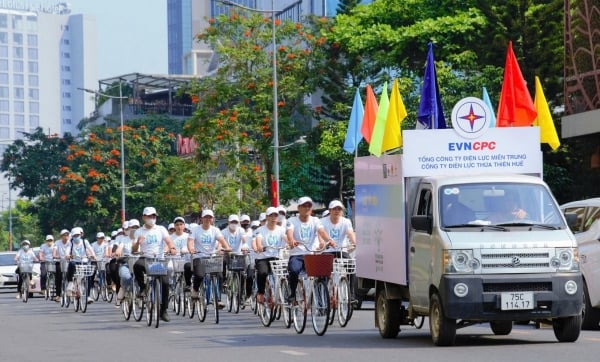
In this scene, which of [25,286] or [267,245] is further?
[25,286]

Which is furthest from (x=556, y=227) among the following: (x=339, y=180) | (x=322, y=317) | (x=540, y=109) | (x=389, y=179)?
(x=339, y=180)

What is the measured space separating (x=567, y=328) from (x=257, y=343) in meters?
4.22

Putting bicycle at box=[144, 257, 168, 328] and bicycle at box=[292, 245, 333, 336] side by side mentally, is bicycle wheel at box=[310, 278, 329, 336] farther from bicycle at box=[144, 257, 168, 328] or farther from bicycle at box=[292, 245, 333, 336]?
bicycle at box=[144, 257, 168, 328]

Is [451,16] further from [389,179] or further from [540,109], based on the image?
[389,179]

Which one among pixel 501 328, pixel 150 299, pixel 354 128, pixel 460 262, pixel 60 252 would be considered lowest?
pixel 501 328

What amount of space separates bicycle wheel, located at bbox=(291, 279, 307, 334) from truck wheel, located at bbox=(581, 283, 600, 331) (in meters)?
3.83

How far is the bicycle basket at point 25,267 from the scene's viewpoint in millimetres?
44875

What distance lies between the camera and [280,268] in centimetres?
2266

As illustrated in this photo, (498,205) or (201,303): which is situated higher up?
(498,205)

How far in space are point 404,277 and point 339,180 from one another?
4508 cm

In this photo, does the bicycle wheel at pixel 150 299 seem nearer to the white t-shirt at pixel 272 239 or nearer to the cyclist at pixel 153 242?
the cyclist at pixel 153 242

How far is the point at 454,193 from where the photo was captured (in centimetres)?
1750

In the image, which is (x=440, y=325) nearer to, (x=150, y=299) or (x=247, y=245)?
(x=150, y=299)

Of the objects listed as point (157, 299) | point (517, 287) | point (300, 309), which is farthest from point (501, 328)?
point (157, 299)
